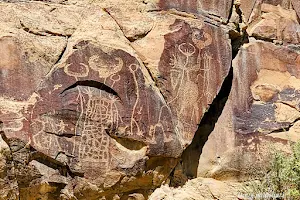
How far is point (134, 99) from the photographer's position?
5066mm

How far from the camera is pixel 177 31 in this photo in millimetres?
5520

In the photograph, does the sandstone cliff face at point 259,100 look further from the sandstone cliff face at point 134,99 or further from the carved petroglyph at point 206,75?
the carved petroglyph at point 206,75

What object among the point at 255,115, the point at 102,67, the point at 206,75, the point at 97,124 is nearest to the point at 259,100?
the point at 255,115

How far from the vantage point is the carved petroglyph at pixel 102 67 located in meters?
5.00

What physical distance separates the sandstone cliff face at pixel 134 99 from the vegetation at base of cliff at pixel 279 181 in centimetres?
17

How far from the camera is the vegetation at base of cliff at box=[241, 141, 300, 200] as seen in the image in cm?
510

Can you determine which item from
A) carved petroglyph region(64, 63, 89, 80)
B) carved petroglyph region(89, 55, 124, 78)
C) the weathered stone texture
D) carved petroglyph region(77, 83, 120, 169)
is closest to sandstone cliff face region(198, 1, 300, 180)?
the weathered stone texture

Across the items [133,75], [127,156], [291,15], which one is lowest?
[127,156]

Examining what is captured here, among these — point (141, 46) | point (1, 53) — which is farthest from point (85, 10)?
point (1, 53)

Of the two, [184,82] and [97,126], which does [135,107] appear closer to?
[97,126]

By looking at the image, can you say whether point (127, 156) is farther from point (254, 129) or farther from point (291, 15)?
point (291, 15)

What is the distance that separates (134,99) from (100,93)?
1.01 ft

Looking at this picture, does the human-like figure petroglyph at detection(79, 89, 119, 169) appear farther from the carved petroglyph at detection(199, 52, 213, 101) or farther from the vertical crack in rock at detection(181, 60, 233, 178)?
the carved petroglyph at detection(199, 52, 213, 101)

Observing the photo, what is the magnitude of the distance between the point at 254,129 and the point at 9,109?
2.38m
